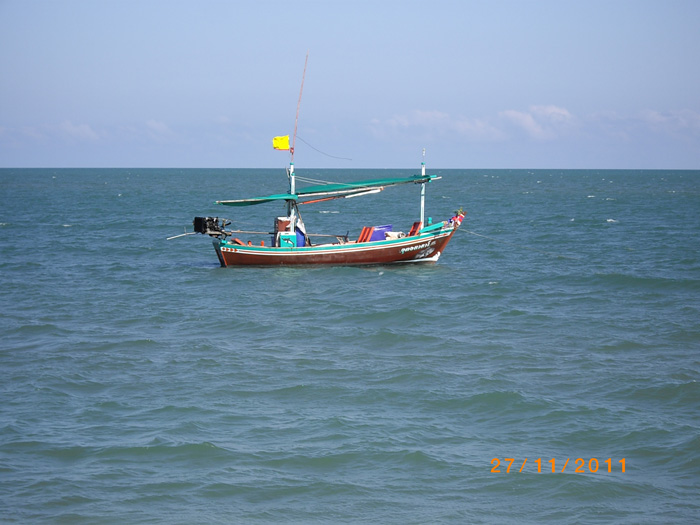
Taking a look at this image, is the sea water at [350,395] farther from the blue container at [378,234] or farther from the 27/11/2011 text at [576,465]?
the blue container at [378,234]

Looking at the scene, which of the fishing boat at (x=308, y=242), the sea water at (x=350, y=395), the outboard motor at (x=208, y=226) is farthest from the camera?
the fishing boat at (x=308, y=242)

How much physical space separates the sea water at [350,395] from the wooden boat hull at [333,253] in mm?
500

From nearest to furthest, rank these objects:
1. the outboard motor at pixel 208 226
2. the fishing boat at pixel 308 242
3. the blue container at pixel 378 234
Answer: the outboard motor at pixel 208 226 → the fishing boat at pixel 308 242 → the blue container at pixel 378 234

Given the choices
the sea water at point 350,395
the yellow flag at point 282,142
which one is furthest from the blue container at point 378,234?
the yellow flag at point 282,142

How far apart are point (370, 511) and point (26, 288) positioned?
22.5m

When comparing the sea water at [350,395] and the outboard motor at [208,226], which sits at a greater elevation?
the outboard motor at [208,226]

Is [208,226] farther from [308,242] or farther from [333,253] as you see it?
[333,253]

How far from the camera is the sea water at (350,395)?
12695mm

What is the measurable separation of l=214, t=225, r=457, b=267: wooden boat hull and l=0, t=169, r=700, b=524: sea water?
0.50 metres

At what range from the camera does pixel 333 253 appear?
112ft

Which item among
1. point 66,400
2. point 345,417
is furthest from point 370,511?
point 66,400

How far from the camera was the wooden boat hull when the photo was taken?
34000 millimetres

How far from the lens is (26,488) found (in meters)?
12.8

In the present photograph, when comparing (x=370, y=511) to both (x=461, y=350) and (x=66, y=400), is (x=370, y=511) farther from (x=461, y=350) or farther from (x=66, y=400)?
(x=461, y=350)
